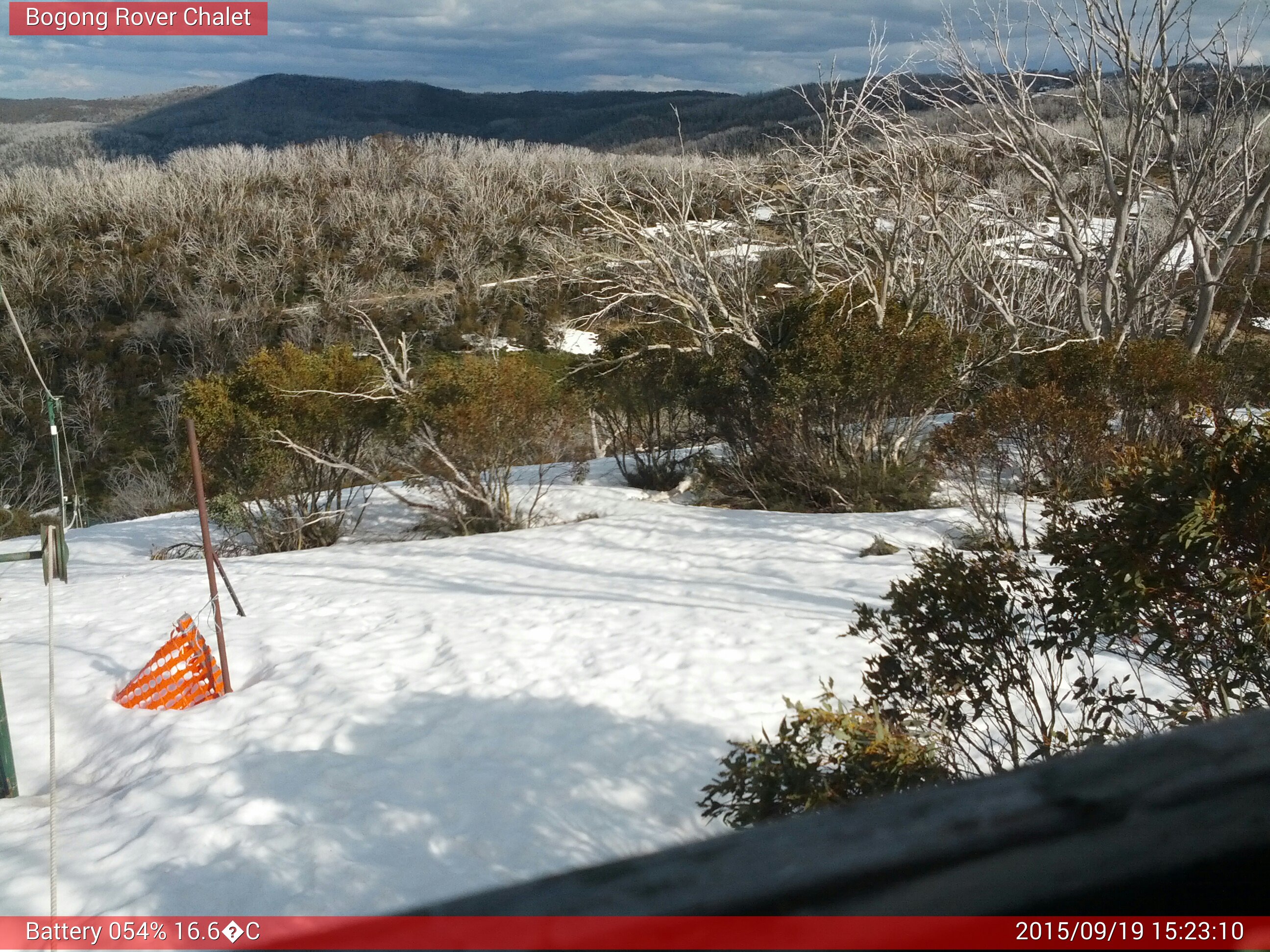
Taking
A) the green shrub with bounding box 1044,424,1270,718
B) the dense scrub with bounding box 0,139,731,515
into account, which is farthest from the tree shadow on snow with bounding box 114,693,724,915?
the dense scrub with bounding box 0,139,731,515

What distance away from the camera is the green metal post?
475 centimetres

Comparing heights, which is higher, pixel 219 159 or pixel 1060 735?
pixel 219 159

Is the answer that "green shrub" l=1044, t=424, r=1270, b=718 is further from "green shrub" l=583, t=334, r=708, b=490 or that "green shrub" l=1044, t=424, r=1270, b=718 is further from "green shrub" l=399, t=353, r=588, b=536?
"green shrub" l=583, t=334, r=708, b=490

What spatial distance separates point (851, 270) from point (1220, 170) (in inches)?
173

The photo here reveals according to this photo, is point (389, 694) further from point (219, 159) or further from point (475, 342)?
point (219, 159)

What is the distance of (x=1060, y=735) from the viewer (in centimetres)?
303

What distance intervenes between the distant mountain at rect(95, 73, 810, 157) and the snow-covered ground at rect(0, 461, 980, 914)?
1905 inches

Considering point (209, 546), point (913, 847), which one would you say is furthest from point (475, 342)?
point (913, 847)

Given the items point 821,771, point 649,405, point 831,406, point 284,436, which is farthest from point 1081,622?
point 649,405

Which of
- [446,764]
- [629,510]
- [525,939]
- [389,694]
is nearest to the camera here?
[525,939]

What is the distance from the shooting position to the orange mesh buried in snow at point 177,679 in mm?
5805

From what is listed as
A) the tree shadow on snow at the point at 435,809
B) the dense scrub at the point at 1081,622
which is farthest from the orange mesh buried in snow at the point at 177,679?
the dense scrub at the point at 1081,622

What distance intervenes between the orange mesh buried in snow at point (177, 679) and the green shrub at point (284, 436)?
4.93m

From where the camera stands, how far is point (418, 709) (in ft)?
17.8
